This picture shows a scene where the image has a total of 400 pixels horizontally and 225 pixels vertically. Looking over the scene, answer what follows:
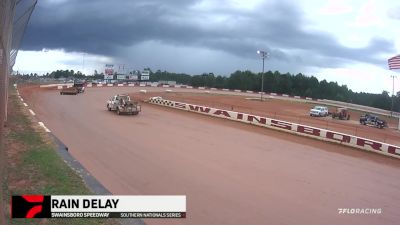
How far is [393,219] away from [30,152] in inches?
455

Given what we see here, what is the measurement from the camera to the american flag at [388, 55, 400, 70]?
1583 inches

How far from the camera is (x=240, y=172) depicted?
14.9 m

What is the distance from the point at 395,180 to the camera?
1592 cm

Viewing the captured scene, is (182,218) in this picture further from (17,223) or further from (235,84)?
(235,84)

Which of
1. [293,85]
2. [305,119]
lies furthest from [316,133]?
[293,85]

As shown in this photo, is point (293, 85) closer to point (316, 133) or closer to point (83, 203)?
point (316, 133)

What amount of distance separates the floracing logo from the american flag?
39686mm

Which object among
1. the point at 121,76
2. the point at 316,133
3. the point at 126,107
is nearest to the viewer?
the point at 316,133

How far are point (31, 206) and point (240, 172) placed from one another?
8929 mm

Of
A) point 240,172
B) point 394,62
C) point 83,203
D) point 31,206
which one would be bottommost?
point 240,172

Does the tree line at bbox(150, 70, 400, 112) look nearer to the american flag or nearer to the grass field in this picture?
the american flag

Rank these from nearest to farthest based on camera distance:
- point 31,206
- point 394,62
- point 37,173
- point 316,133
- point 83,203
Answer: point 83,203 → point 31,206 → point 37,173 → point 316,133 → point 394,62

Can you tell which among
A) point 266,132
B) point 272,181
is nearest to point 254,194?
point 272,181

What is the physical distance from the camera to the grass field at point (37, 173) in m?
9.75
